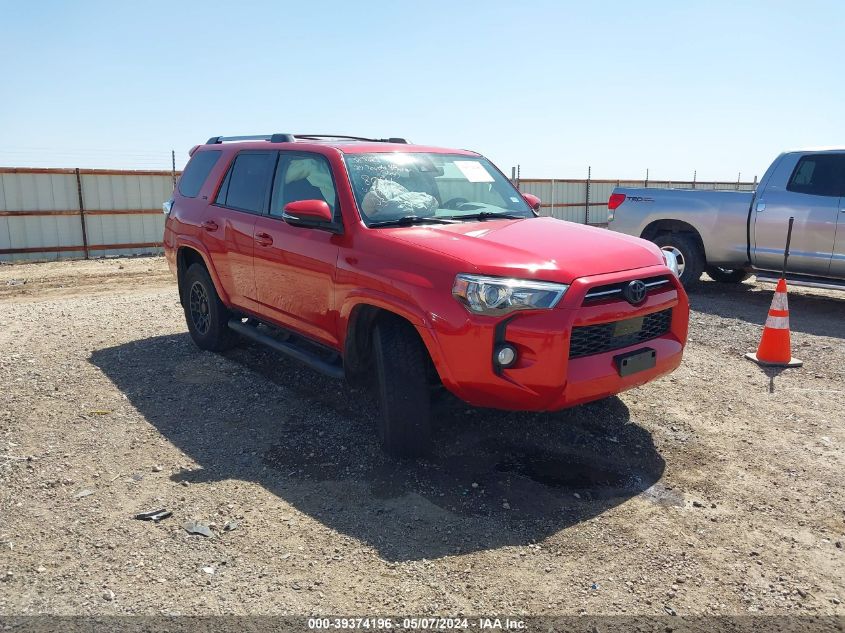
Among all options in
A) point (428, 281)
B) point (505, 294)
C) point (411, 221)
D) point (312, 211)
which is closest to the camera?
point (505, 294)

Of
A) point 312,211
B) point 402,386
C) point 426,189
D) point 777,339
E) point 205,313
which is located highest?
point 426,189

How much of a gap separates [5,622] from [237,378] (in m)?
3.09

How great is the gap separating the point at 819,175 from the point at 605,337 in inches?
250

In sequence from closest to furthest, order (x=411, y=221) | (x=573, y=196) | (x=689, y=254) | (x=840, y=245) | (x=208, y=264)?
(x=411, y=221) → (x=208, y=264) → (x=840, y=245) → (x=689, y=254) → (x=573, y=196)

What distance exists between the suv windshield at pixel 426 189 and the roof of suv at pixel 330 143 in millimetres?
85

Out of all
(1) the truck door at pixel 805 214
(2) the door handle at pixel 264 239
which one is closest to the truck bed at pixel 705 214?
(1) the truck door at pixel 805 214

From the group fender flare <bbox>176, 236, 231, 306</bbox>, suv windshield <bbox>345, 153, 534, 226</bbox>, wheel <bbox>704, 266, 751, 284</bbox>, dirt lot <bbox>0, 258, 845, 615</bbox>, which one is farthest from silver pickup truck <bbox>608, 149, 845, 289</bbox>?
fender flare <bbox>176, 236, 231, 306</bbox>

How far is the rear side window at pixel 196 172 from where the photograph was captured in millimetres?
6227

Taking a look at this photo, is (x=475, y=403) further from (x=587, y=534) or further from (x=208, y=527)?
(x=208, y=527)

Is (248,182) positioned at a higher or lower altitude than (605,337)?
higher

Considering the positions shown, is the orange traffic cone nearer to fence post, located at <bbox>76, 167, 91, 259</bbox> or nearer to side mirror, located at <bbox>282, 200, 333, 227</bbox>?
side mirror, located at <bbox>282, 200, 333, 227</bbox>

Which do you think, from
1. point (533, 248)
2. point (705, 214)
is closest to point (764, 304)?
point (705, 214)

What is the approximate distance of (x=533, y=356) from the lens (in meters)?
3.55

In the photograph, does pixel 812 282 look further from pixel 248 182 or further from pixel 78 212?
pixel 78 212
